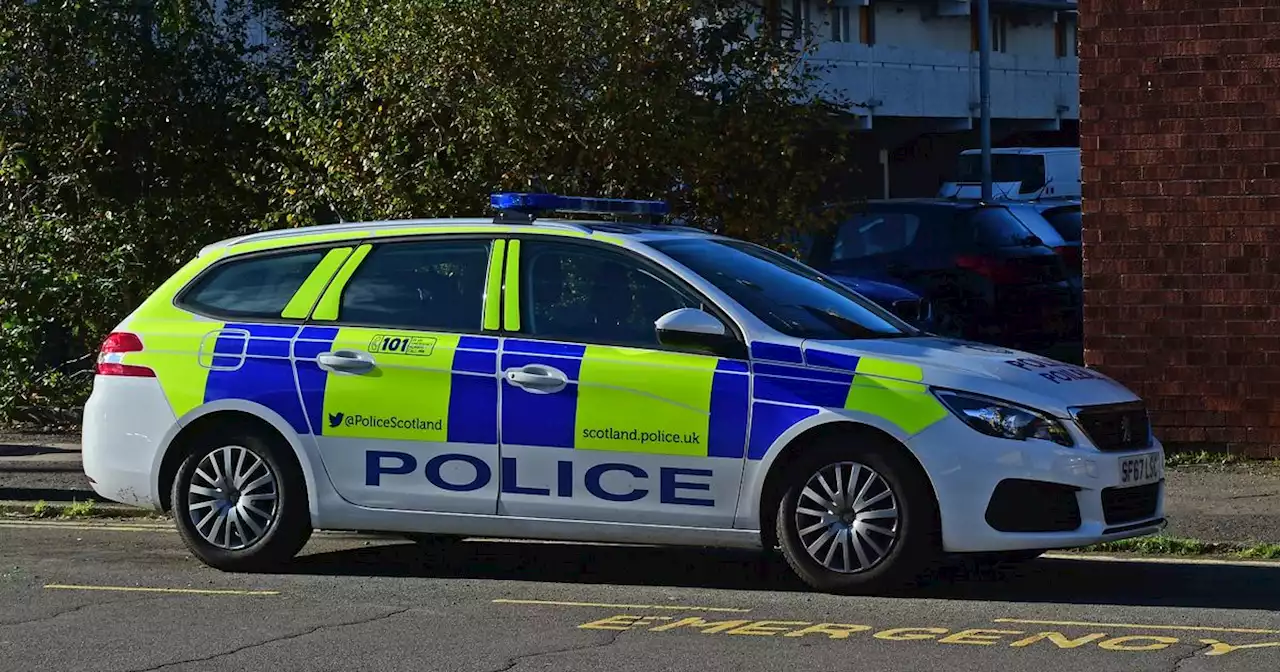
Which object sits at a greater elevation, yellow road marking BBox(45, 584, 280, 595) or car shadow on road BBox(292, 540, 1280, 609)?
yellow road marking BBox(45, 584, 280, 595)

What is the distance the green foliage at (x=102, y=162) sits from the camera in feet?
51.9

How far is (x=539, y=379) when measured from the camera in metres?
8.93

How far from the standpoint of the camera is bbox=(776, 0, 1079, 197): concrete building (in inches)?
1772

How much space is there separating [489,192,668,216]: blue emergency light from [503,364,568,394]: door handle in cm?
93

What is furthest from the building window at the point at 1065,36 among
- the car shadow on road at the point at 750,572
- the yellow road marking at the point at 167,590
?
the yellow road marking at the point at 167,590

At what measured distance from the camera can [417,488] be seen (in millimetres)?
9164

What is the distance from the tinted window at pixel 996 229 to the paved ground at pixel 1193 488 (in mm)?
5584

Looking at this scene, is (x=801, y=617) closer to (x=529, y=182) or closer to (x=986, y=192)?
(x=529, y=182)

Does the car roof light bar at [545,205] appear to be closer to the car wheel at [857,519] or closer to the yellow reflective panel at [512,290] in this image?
the yellow reflective panel at [512,290]

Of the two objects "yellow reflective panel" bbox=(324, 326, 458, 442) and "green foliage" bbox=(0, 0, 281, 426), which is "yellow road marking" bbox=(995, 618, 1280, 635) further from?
"green foliage" bbox=(0, 0, 281, 426)

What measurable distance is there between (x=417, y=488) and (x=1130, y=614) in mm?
3011

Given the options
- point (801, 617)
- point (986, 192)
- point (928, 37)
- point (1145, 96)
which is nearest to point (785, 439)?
point (801, 617)

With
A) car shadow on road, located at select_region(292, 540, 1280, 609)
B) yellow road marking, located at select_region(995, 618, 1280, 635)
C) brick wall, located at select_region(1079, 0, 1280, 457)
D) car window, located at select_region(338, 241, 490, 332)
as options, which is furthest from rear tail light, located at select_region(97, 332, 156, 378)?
brick wall, located at select_region(1079, 0, 1280, 457)

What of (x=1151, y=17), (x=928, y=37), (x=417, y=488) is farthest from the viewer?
(x=928, y=37)
